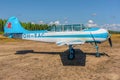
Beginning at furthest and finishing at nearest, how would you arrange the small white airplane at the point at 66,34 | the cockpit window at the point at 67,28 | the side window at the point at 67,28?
the side window at the point at 67,28 < the cockpit window at the point at 67,28 < the small white airplane at the point at 66,34

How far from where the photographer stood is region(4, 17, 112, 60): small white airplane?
17500 mm

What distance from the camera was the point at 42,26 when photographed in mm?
156000

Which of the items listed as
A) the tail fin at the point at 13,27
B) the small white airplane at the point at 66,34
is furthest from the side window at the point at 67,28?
the tail fin at the point at 13,27

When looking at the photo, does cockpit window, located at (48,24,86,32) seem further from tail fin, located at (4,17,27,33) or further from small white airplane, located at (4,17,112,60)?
tail fin, located at (4,17,27,33)

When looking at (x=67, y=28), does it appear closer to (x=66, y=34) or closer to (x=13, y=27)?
(x=66, y=34)

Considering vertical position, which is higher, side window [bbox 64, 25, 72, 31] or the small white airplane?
side window [bbox 64, 25, 72, 31]

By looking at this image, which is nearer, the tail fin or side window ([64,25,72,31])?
side window ([64,25,72,31])

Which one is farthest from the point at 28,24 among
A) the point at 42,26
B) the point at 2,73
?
the point at 2,73

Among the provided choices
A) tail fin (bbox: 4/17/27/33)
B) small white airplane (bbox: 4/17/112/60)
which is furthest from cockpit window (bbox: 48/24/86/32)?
tail fin (bbox: 4/17/27/33)

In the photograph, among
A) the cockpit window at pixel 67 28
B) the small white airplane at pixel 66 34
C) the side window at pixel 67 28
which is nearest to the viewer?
the small white airplane at pixel 66 34

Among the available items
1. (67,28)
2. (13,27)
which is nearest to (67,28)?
(67,28)

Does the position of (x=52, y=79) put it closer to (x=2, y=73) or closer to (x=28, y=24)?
(x=2, y=73)

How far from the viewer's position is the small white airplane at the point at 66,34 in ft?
57.4

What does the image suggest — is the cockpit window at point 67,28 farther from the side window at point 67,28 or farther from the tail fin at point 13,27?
the tail fin at point 13,27
